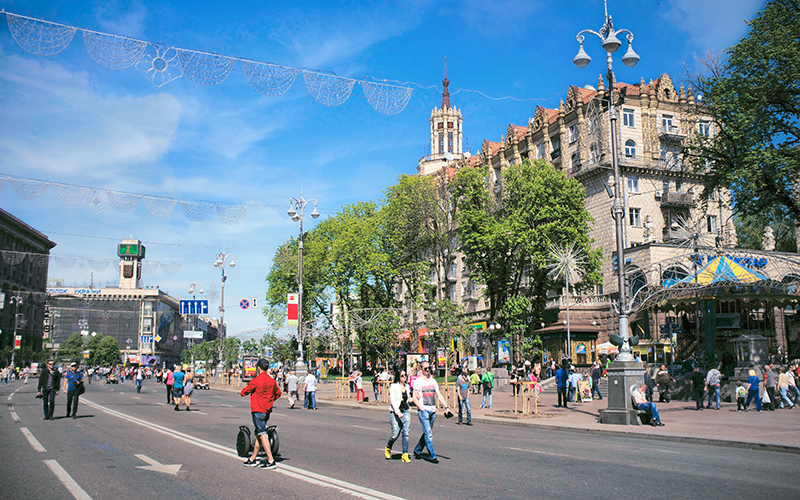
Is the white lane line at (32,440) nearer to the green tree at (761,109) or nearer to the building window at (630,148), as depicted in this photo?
the green tree at (761,109)

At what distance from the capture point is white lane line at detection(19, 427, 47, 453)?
39.0 feet

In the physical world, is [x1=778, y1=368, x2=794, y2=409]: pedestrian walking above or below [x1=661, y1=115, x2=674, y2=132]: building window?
below

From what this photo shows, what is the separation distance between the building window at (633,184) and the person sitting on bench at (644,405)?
33203mm

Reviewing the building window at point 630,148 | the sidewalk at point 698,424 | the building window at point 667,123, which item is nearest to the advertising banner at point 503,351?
the building window at point 630,148

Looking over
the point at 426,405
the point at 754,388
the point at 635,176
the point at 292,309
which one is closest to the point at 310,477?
the point at 426,405

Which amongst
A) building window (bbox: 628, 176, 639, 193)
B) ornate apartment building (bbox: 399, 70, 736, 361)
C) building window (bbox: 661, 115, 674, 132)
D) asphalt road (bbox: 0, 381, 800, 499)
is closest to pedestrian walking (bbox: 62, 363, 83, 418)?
asphalt road (bbox: 0, 381, 800, 499)

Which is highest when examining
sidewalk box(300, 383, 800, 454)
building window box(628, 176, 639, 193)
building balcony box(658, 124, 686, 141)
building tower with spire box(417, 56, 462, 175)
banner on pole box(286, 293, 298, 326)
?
building tower with spire box(417, 56, 462, 175)

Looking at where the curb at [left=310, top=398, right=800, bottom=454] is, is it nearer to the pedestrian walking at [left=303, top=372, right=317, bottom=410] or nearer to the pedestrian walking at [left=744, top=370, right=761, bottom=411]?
the pedestrian walking at [left=303, top=372, right=317, bottom=410]

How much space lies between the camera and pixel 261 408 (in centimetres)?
978

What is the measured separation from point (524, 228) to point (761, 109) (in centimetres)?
2062

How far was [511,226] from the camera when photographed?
43.3m

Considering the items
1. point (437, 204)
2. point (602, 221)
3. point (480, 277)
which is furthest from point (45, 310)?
point (602, 221)

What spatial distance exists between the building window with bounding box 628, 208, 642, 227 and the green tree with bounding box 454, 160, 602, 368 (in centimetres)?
518

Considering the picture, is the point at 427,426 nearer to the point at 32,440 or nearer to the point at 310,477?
the point at 310,477
